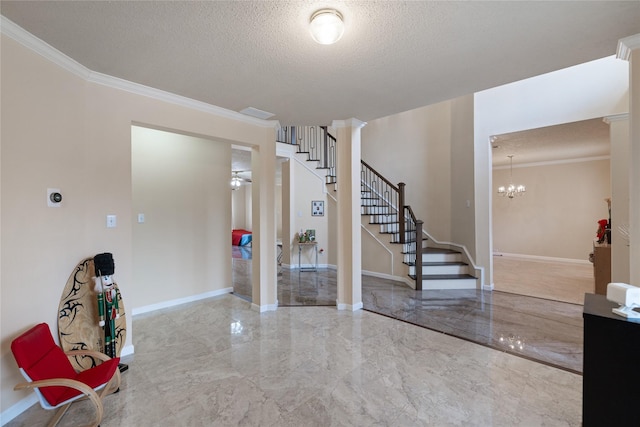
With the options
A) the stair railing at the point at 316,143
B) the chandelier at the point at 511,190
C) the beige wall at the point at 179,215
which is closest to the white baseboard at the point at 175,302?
the beige wall at the point at 179,215

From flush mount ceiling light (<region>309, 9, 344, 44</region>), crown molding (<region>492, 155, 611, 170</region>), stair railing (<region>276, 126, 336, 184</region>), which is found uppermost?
stair railing (<region>276, 126, 336, 184</region>)

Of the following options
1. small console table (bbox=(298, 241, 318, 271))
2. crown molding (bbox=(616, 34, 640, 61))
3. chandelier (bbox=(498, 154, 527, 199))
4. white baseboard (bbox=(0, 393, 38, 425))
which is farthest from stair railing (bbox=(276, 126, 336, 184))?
white baseboard (bbox=(0, 393, 38, 425))

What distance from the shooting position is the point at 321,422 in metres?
1.82

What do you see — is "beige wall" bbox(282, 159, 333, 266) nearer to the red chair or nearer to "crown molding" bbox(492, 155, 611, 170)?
the red chair

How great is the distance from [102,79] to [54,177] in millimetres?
1014

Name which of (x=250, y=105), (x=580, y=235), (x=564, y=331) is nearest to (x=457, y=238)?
(x=564, y=331)

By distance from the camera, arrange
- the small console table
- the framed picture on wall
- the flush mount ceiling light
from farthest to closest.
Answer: the framed picture on wall → the small console table → the flush mount ceiling light

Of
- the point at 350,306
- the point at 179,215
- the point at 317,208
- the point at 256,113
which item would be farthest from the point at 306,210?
the point at 256,113

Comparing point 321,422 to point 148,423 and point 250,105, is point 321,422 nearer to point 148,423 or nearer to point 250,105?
point 148,423

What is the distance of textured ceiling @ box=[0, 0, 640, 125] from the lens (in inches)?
68.1

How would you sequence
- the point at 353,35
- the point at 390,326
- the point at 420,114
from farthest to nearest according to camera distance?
the point at 420,114 → the point at 390,326 → the point at 353,35

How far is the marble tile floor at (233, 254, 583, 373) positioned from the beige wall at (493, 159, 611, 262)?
4419 mm

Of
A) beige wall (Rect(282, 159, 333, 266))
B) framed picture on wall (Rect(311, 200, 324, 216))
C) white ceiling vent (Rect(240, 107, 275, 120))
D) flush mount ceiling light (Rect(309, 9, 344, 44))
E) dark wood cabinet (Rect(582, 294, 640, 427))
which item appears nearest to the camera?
dark wood cabinet (Rect(582, 294, 640, 427))

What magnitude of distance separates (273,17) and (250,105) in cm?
159
